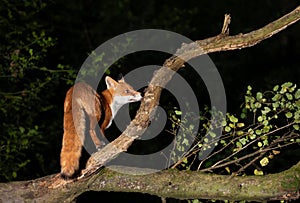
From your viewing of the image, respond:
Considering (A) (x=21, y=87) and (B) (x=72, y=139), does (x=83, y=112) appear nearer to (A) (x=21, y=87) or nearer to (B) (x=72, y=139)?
(B) (x=72, y=139)

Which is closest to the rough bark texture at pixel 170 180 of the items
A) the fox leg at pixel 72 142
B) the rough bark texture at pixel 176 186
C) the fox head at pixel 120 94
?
the rough bark texture at pixel 176 186

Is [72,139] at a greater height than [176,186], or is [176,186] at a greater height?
[72,139]

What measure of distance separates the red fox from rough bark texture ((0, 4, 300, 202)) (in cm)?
17

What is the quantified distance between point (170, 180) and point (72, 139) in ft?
2.52

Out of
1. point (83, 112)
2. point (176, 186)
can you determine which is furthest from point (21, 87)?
point (176, 186)

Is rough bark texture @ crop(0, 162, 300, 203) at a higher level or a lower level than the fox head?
lower

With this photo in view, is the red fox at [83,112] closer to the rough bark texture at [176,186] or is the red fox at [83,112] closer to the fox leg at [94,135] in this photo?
the fox leg at [94,135]

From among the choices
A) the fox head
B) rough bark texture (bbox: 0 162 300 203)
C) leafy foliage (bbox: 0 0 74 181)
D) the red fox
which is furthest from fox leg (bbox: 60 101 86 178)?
leafy foliage (bbox: 0 0 74 181)

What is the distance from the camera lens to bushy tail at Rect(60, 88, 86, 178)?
144 inches

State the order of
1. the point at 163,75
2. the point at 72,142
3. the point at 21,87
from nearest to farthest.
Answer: the point at 163,75 < the point at 72,142 < the point at 21,87

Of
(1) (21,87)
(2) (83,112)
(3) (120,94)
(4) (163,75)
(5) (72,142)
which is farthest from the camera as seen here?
(1) (21,87)

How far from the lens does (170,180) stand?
3.75 m

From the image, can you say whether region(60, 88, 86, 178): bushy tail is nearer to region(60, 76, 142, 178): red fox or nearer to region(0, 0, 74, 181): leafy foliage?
region(60, 76, 142, 178): red fox

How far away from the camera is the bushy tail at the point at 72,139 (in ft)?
12.0
